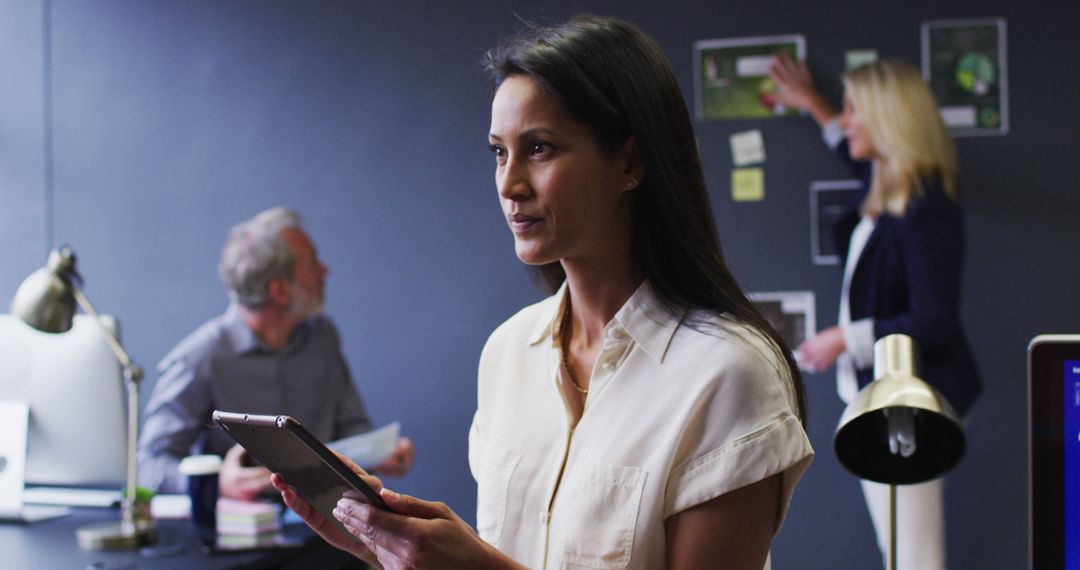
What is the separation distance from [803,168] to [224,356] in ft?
6.90

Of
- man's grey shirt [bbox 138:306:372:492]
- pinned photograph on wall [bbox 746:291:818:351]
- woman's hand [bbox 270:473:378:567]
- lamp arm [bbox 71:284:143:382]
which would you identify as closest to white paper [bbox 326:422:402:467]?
lamp arm [bbox 71:284:143:382]

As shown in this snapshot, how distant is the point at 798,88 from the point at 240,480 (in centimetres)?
236

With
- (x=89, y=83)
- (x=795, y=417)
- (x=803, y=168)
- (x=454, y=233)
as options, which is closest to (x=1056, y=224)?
(x=803, y=168)

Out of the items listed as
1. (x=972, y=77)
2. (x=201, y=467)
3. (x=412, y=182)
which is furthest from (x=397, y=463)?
(x=972, y=77)

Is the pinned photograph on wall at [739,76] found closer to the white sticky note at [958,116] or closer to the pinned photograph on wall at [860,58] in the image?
the pinned photograph on wall at [860,58]

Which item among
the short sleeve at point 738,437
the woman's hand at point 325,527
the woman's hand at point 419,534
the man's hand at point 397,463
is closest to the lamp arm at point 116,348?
the man's hand at point 397,463

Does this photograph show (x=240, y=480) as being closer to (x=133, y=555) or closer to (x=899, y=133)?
(x=133, y=555)

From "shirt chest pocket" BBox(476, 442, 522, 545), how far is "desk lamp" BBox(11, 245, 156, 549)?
139 cm

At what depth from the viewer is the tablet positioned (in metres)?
1.29

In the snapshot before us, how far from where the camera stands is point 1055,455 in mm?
1148

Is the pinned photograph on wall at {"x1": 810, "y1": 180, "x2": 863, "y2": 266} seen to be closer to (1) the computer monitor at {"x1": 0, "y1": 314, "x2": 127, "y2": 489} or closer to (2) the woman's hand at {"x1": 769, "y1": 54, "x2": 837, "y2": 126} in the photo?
(2) the woman's hand at {"x1": 769, "y1": 54, "x2": 837, "y2": 126}

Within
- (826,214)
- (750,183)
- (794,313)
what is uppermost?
(750,183)

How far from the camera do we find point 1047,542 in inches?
45.4

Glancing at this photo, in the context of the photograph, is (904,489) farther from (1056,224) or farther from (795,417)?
(795,417)
